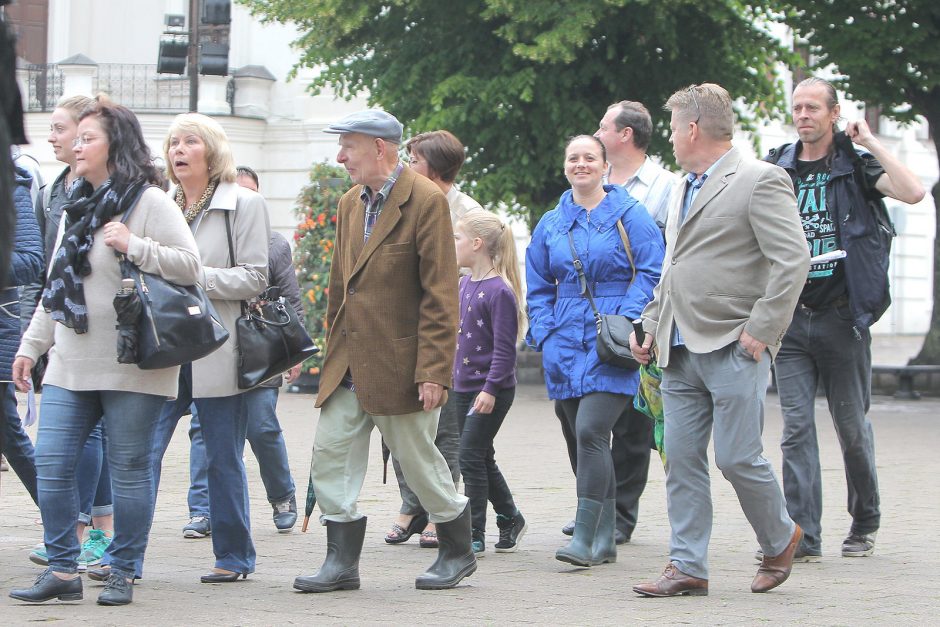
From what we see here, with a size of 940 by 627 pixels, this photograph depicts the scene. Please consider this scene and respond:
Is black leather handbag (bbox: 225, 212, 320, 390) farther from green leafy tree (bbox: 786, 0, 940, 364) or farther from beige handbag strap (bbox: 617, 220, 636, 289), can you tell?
green leafy tree (bbox: 786, 0, 940, 364)

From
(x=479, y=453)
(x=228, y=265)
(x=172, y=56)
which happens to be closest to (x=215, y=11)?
(x=172, y=56)

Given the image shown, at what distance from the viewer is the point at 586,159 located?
711 cm

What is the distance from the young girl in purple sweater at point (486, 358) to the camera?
23.9 ft

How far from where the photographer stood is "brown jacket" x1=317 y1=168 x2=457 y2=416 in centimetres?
609

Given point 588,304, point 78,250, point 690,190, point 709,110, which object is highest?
point 709,110

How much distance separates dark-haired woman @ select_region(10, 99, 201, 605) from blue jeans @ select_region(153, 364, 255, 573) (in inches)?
17.4

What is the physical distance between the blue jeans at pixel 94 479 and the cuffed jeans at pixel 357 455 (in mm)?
1142

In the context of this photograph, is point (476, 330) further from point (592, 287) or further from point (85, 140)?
point (85, 140)

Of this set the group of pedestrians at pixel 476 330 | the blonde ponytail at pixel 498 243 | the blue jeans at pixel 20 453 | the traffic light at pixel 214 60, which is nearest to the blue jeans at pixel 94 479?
the group of pedestrians at pixel 476 330

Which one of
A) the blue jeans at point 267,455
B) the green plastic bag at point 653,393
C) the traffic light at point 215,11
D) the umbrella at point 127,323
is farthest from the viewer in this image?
the traffic light at point 215,11

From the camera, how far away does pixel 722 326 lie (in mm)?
6062

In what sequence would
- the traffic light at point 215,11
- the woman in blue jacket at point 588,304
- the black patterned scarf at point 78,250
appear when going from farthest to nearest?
the traffic light at point 215,11
the woman in blue jacket at point 588,304
the black patterned scarf at point 78,250

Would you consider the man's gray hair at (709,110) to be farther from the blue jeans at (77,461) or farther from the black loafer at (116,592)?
the black loafer at (116,592)

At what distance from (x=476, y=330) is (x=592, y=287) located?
27.2 inches
